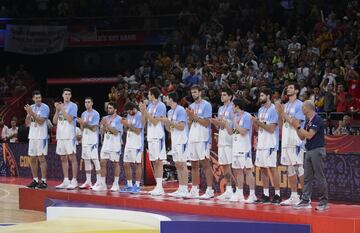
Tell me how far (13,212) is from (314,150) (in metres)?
7.42

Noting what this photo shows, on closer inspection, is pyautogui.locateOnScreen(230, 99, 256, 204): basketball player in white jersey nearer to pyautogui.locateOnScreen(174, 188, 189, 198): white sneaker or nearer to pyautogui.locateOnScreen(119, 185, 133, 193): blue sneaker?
pyautogui.locateOnScreen(174, 188, 189, 198): white sneaker

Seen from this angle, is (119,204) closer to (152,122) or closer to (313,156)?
(152,122)

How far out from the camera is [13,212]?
1680 cm

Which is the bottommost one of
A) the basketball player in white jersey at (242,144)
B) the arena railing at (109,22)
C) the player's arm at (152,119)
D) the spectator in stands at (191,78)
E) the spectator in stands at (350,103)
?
the basketball player in white jersey at (242,144)

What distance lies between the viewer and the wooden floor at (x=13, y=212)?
15633 mm

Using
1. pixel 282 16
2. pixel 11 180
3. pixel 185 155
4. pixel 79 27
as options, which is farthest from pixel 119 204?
pixel 79 27

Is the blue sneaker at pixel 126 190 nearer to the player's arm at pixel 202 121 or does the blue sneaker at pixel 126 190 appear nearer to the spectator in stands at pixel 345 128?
the player's arm at pixel 202 121

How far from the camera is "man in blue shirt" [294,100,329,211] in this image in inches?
463

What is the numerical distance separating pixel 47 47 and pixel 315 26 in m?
→ 9.52

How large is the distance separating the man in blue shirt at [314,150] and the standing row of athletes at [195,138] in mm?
154

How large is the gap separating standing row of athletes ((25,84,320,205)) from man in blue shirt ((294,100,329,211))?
0.50ft

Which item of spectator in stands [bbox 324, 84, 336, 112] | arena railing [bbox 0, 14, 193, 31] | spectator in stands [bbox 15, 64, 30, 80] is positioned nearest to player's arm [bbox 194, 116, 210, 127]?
spectator in stands [bbox 324, 84, 336, 112]

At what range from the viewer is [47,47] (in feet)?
89.8

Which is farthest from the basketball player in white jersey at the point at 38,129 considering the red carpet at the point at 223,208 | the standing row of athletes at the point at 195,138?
the red carpet at the point at 223,208
